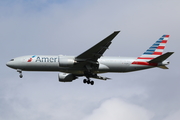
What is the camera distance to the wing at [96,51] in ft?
148

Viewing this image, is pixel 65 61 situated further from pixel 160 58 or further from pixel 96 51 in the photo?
pixel 160 58

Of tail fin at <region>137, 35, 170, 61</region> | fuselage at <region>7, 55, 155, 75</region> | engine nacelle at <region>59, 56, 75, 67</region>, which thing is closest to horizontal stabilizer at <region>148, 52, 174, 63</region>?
fuselage at <region>7, 55, 155, 75</region>

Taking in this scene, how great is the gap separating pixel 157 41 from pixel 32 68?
1787cm

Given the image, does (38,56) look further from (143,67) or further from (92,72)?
(143,67)

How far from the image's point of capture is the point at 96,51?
155 ft

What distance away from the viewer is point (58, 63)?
48.5m

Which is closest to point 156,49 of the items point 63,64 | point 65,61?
point 65,61

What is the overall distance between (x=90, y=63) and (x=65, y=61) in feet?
11.3

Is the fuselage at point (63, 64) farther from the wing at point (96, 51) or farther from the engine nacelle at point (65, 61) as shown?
the wing at point (96, 51)

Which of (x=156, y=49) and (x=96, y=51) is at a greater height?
(x=156, y=49)

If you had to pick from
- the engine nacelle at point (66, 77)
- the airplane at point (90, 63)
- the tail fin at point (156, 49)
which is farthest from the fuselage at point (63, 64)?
the engine nacelle at point (66, 77)

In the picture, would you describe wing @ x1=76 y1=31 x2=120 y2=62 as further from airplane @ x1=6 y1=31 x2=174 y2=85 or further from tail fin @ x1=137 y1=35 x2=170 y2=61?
tail fin @ x1=137 y1=35 x2=170 y2=61

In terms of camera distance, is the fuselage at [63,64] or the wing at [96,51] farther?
the fuselage at [63,64]

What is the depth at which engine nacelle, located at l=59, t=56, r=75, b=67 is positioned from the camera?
4753cm
